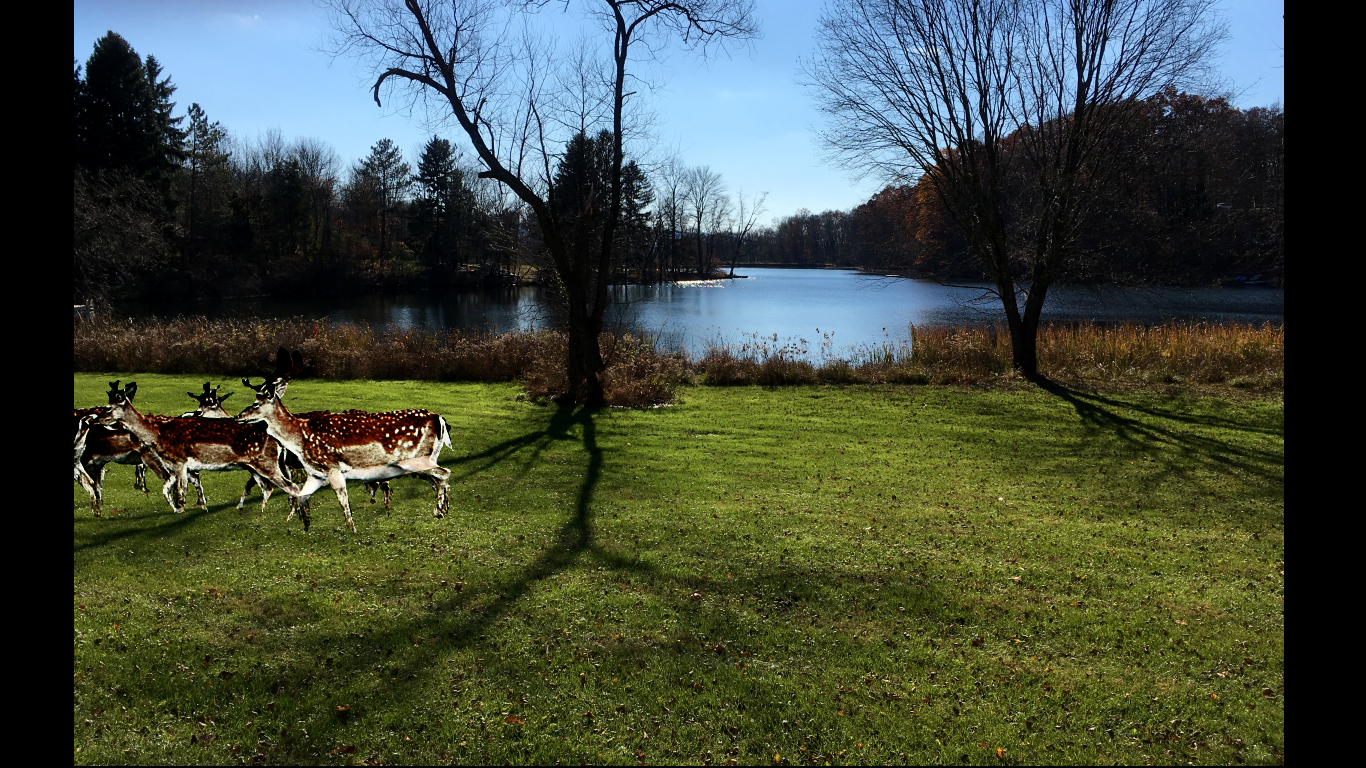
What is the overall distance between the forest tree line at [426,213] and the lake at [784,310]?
147cm

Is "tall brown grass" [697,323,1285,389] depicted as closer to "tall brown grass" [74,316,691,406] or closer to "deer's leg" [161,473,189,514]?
"tall brown grass" [74,316,691,406]

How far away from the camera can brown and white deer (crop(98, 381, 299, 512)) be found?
12.0ft

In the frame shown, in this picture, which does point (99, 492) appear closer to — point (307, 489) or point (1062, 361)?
point (307, 489)

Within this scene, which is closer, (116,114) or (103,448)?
(103,448)

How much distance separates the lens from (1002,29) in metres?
17.0

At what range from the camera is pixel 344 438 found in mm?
3707

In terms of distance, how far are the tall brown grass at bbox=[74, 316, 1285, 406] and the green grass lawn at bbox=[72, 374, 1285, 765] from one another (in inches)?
203

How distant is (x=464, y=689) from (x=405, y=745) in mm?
455

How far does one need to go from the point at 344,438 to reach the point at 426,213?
45.9m

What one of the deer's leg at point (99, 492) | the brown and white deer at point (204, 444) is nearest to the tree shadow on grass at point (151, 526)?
the deer's leg at point (99, 492)

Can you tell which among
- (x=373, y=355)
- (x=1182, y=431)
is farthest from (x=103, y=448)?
(x=1182, y=431)

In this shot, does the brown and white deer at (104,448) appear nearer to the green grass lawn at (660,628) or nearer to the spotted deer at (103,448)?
the spotted deer at (103,448)

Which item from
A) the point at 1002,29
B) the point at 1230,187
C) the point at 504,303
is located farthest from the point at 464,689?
the point at 504,303
